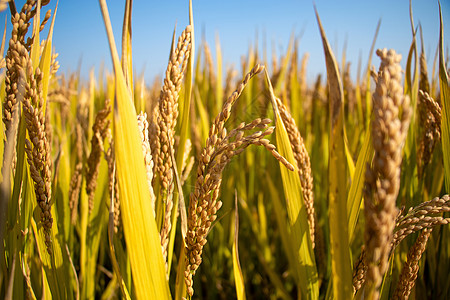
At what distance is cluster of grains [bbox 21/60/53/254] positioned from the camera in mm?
384

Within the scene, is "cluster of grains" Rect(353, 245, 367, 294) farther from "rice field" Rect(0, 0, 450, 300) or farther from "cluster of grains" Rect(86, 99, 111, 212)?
"cluster of grains" Rect(86, 99, 111, 212)

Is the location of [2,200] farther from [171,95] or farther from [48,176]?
[171,95]

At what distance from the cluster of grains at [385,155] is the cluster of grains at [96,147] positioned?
61cm

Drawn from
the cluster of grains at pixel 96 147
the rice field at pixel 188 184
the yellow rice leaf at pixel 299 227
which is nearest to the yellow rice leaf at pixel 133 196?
the rice field at pixel 188 184

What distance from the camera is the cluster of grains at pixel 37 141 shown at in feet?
1.26

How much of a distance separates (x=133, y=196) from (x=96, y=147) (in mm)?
455

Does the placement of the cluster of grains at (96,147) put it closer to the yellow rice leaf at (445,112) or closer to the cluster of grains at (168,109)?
the cluster of grains at (168,109)

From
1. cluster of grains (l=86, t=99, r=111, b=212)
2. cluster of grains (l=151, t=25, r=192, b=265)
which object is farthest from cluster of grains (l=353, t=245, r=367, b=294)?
cluster of grains (l=86, t=99, r=111, b=212)

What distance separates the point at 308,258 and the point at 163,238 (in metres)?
0.27

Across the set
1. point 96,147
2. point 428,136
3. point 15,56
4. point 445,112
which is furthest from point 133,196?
point 428,136

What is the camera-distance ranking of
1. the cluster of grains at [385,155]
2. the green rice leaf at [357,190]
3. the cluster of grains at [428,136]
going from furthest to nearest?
1. the cluster of grains at [428,136]
2. the green rice leaf at [357,190]
3. the cluster of grains at [385,155]

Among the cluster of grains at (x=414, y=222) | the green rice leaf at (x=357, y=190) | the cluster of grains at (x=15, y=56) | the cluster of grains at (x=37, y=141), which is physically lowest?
the cluster of grains at (x=414, y=222)

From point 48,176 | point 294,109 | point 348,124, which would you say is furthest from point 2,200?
point 348,124

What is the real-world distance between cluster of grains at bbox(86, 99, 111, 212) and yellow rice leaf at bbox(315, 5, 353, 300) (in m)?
0.55
